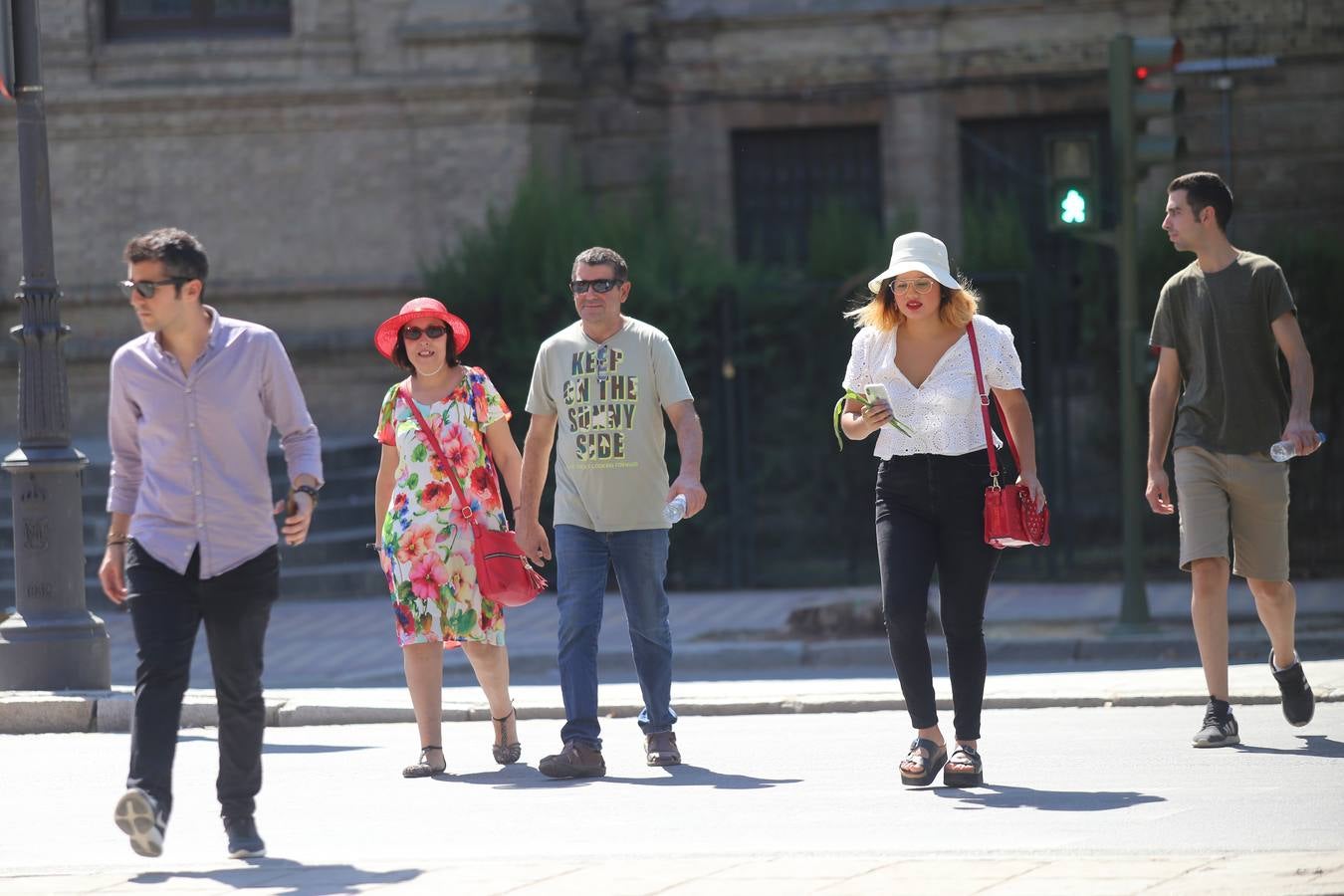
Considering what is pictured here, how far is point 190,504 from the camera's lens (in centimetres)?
652

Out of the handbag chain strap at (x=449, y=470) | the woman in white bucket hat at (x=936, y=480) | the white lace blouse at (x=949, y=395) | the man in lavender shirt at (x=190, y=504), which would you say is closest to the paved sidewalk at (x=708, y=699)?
the handbag chain strap at (x=449, y=470)

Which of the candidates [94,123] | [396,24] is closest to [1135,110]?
[396,24]

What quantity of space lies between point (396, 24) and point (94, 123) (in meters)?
2.85

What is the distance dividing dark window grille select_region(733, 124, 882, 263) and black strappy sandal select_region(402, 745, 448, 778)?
1194 centimetres

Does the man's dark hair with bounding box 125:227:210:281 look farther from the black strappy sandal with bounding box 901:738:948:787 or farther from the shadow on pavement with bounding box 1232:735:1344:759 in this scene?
the shadow on pavement with bounding box 1232:735:1344:759

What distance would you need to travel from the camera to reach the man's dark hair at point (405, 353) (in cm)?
855

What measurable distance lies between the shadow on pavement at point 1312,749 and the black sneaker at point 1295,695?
0.31 ft

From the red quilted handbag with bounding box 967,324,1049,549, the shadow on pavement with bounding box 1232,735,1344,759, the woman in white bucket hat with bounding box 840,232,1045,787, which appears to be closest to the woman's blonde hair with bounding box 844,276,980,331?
the woman in white bucket hat with bounding box 840,232,1045,787

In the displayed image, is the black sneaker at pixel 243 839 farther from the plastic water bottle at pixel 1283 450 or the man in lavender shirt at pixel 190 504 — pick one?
the plastic water bottle at pixel 1283 450

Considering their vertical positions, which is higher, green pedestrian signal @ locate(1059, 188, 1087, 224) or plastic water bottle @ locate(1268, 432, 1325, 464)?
green pedestrian signal @ locate(1059, 188, 1087, 224)

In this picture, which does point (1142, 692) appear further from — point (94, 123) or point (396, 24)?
point (94, 123)

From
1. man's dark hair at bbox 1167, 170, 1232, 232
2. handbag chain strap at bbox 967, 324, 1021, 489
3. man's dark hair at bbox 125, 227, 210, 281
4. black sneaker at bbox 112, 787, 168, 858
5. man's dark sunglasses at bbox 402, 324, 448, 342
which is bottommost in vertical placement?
black sneaker at bbox 112, 787, 168, 858

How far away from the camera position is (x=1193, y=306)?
8344 millimetres

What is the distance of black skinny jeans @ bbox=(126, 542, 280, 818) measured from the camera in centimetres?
650
